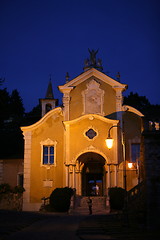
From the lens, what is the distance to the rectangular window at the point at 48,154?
32.5m

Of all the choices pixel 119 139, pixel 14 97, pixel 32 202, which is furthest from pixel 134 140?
pixel 14 97

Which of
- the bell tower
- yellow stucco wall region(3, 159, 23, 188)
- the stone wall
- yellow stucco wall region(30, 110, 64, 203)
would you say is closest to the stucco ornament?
yellow stucco wall region(30, 110, 64, 203)

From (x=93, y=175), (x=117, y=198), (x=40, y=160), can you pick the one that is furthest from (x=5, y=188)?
(x=117, y=198)

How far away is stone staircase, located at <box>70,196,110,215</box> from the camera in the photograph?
27484 millimetres

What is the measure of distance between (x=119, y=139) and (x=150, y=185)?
15038 mm

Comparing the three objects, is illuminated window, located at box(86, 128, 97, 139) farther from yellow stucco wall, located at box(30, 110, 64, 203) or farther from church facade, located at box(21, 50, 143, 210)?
yellow stucco wall, located at box(30, 110, 64, 203)

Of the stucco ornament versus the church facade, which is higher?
the stucco ornament

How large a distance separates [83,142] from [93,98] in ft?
14.6

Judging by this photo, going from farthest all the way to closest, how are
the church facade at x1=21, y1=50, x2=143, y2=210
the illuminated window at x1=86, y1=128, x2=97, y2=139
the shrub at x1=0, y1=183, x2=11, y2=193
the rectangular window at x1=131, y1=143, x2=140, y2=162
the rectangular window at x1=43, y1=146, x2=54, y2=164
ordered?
the shrub at x1=0, y1=183, x2=11, y2=193 → the rectangular window at x1=43, y1=146, x2=54, y2=164 → the rectangular window at x1=131, y1=143, x2=140, y2=162 → the illuminated window at x1=86, y1=128, x2=97, y2=139 → the church facade at x1=21, y1=50, x2=143, y2=210

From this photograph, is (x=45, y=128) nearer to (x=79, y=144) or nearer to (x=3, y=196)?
(x=79, y=144)

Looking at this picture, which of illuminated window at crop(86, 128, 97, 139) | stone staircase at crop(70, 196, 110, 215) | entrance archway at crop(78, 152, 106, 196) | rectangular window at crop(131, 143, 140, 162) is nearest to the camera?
stone staircase at crop(70, 196, 110, 215)

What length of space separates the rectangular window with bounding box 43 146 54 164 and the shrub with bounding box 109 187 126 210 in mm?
6915

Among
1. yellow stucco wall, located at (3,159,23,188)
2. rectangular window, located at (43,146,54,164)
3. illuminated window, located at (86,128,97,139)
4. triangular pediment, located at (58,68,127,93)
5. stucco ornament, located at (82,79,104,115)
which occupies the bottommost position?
yellow stucco wall, located at (3,159,23,188)

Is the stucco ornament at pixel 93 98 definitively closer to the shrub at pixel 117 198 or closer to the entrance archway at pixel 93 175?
the entrance archway at pixel 93 175
